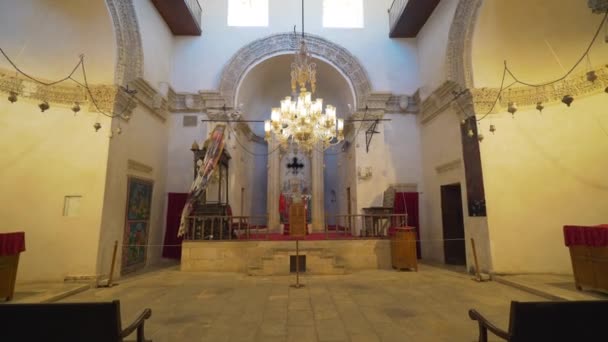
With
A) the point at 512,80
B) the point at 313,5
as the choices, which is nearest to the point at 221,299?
the point at 512,80

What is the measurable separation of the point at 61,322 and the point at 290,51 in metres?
8.71

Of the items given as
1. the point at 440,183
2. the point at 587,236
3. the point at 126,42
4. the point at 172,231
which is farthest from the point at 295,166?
the point at 587,236

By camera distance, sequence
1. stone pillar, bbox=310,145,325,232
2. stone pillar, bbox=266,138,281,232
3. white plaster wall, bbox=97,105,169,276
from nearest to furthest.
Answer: white plaster wall, bbox=97,105,169,276 < stone pillar, bbox=266,138,281,232 < stone pillar, bbox=310,145,325,232

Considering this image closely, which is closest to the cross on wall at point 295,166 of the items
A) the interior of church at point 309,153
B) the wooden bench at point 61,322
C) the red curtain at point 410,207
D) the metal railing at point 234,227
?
the interior of church at point 309,153

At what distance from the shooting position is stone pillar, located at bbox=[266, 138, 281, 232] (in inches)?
393

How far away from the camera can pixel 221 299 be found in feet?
13.5

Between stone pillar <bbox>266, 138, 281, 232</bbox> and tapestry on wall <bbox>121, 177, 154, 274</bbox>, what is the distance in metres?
4.03

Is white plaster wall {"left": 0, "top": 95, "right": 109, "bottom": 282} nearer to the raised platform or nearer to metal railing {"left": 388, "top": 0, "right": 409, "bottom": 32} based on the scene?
the raised platform

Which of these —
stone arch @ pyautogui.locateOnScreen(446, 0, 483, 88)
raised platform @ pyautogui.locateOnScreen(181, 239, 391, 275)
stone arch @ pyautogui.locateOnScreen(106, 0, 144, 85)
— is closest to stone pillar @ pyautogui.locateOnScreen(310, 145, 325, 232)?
raised platform @ pyautogui.locateOnScreen(181, 239, 391, 275)

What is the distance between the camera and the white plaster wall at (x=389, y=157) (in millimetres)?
8195

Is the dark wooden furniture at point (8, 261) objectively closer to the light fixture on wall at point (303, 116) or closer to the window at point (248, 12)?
the light fixture on wall at point (303, 116)

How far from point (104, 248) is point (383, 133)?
7394 millimetres

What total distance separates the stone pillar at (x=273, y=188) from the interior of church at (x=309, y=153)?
1.83 meters

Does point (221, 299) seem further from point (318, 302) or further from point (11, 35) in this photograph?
point (11, 35)
